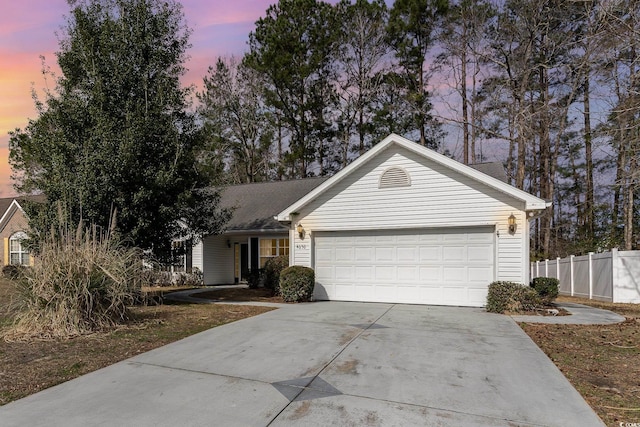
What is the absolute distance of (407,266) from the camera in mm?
10992

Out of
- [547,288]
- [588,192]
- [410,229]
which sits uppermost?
[588,192]

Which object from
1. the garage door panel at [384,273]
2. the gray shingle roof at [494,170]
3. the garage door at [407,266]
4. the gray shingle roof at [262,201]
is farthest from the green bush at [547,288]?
the gray shingle roof at [262,201]

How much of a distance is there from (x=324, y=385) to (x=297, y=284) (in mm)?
6735

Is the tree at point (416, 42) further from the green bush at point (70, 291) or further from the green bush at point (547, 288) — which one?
the green bush at point (70, 291)

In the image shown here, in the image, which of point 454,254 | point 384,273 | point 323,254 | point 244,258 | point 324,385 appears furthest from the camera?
point 244,258

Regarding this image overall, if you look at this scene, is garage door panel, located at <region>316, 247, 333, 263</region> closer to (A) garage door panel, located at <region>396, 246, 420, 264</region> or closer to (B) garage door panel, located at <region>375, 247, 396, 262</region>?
(B) garage door panel, located at <region>375, 247, 396, 262</region>

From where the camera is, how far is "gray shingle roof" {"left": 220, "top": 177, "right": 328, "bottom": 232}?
16578mm

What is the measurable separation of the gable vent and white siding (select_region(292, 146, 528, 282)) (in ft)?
0.33

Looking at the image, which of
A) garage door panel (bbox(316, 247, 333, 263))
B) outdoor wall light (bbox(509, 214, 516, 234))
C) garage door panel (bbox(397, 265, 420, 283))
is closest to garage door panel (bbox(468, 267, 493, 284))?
outdoor wall light (bbox(509, 214, 516, 234))

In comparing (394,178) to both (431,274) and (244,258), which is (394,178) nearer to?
(431,274)

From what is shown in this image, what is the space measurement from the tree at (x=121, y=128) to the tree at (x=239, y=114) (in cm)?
1672

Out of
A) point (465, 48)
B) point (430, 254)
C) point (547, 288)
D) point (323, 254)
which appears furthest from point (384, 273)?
point (465, 48)

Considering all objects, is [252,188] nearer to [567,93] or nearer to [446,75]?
[446,75]

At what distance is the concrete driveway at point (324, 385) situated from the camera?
3.73m
